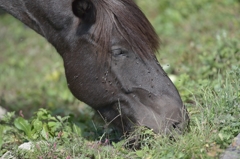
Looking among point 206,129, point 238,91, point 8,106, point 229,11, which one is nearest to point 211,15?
point 229,11

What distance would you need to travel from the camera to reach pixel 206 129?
3951mm

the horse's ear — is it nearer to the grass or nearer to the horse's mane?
the horse's mane

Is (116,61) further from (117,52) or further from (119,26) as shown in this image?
(119,26)

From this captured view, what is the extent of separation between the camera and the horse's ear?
4391 mm

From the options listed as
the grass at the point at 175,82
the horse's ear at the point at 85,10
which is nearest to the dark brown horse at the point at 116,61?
the horse's ear at the point at 85,10

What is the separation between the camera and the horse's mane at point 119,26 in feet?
14.4

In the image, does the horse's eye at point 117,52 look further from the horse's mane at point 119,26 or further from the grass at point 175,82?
the grass at point 175,82

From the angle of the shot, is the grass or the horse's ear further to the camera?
the horse's ear

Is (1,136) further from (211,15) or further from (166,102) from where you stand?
(211,15)

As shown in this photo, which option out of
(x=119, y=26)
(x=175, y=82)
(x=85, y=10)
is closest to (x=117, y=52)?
(x=119, y=26)

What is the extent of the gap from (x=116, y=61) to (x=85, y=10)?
1.65 feet

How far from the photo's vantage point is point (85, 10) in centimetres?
443

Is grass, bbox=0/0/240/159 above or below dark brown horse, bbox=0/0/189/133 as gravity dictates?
below

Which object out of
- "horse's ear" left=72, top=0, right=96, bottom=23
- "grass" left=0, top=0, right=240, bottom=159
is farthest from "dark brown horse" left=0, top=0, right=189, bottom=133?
"grass" left=0, top=0, right=240, bottom=159
